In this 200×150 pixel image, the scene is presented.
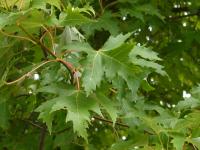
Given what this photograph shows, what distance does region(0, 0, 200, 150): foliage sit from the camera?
1675 millimetres

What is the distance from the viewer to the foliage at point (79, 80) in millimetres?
1675

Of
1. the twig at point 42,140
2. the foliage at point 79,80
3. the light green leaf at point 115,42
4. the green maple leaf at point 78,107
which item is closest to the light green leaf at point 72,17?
the foliage at point 79,80

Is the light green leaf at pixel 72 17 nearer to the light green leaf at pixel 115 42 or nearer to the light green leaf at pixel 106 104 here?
the light green leaf at pixel 115 42

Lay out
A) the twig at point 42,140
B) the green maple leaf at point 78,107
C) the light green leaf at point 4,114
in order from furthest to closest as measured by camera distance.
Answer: the twig at point 42,140 < the light green leaf at point 4,114 < the green maple leaf at point 78,107

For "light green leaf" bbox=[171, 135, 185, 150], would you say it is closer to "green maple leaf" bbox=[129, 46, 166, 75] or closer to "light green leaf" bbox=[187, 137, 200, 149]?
"light green leaf" bbox=[187, 137, 200, 149]

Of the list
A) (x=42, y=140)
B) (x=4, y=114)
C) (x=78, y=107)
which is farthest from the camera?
(x=42, y=140)

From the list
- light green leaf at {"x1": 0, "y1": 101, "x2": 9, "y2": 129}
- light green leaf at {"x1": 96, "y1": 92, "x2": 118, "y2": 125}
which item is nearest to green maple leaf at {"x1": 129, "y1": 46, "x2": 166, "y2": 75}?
light green leaf at {"x1": 96, "y1": 92, "x2": 118, "y2": 125}

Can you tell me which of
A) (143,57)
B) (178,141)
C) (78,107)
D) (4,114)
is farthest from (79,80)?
(4,114)

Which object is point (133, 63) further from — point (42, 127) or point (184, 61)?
point (184, 61)

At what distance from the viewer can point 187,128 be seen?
188 cm

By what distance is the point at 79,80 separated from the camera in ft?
5.79

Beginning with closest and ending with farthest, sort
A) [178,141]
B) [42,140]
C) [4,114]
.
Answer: [178,141], [4,114], [42,140]

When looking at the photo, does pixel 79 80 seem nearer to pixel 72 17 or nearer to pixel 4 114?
pixel 72 17

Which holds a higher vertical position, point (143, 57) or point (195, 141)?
point (143, 57)
